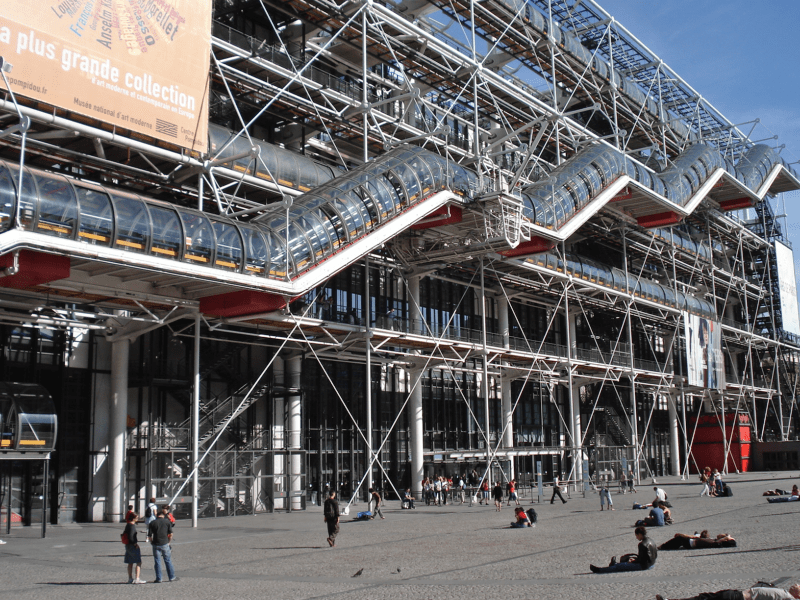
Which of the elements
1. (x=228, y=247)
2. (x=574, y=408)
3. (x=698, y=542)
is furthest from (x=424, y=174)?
(x=574, y=408)

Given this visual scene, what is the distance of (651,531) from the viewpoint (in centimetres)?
1672

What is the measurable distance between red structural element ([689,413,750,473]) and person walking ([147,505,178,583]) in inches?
1627

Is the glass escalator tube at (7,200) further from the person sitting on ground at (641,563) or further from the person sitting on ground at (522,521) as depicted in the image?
the person sitting on ground at (522,521)

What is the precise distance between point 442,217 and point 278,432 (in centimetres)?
833

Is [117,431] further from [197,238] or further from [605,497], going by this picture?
[605,497]

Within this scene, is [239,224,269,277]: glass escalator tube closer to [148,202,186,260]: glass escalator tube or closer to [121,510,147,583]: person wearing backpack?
[148,202,186,260]: glass escalator tube

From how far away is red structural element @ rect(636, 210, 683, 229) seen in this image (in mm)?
38781

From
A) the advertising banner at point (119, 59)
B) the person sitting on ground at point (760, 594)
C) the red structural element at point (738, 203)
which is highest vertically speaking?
the red structural element at point (738, 203)

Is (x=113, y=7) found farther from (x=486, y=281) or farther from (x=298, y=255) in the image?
(x=486, y=281)

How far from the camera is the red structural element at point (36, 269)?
51.6 ft

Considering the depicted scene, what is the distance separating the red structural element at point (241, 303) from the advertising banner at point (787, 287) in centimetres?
4292

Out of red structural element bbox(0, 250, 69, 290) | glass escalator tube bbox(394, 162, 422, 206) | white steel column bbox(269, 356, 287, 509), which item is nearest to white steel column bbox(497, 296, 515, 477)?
white steel column bbox(269, 356, 287, 509)

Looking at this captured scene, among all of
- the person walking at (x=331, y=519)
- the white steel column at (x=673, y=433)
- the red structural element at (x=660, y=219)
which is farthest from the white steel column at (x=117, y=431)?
the white steel column at (x=673, y=433)

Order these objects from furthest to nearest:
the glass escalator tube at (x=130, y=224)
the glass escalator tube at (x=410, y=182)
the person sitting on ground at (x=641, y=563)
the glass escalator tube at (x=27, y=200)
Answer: the glass escalator tube at (x=410, y=182)
the glass escalator tube at (x=130, y=224)
the glass escalator tube at (x=27, y=200)
the person sitting on ground at (x=641, y=563)
